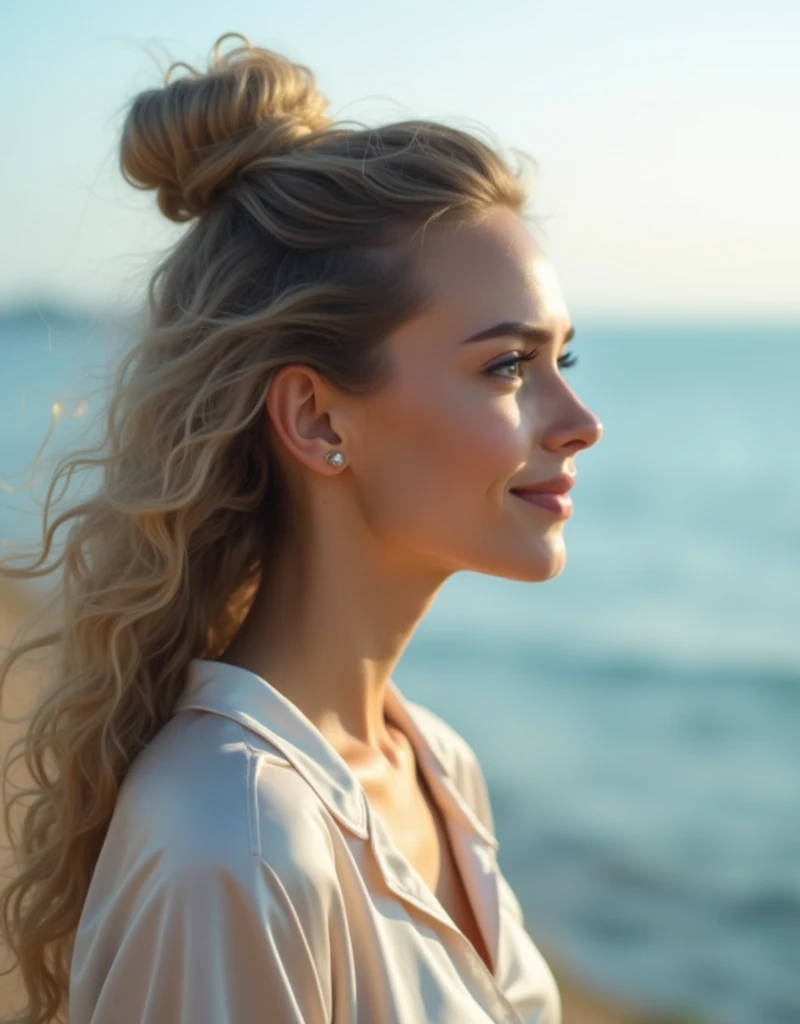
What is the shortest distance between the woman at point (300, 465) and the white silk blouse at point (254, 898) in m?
0.01

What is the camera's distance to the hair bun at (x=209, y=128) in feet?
7.43

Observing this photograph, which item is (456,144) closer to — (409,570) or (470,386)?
(470,386)

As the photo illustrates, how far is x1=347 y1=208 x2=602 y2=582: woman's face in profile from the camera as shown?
2.21 m

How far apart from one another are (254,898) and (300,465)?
32.0 inches

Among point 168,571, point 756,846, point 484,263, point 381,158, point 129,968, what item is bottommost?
point 756,846

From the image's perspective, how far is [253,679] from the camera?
82.4 inches

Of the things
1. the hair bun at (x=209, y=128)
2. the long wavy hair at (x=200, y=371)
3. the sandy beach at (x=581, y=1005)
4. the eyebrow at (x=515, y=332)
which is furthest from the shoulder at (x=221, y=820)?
the sandy beach at (x=581, y=1005)

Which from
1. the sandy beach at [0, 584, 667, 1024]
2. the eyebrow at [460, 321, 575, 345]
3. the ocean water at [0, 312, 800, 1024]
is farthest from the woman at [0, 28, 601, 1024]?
the sandy beach at [0, 584, 667, 1024]

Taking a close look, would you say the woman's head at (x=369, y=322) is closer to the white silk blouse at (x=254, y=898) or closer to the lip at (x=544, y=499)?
the lip at (x=544, y=499)

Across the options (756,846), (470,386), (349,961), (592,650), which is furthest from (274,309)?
(592,650)

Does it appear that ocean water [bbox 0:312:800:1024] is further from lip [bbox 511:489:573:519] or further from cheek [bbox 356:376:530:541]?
lip [bbox 511:489:573:519]

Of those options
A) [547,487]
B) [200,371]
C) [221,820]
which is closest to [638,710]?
[547,487]

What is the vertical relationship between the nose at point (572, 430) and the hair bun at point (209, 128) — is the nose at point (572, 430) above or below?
below

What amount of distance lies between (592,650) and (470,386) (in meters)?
12.1
